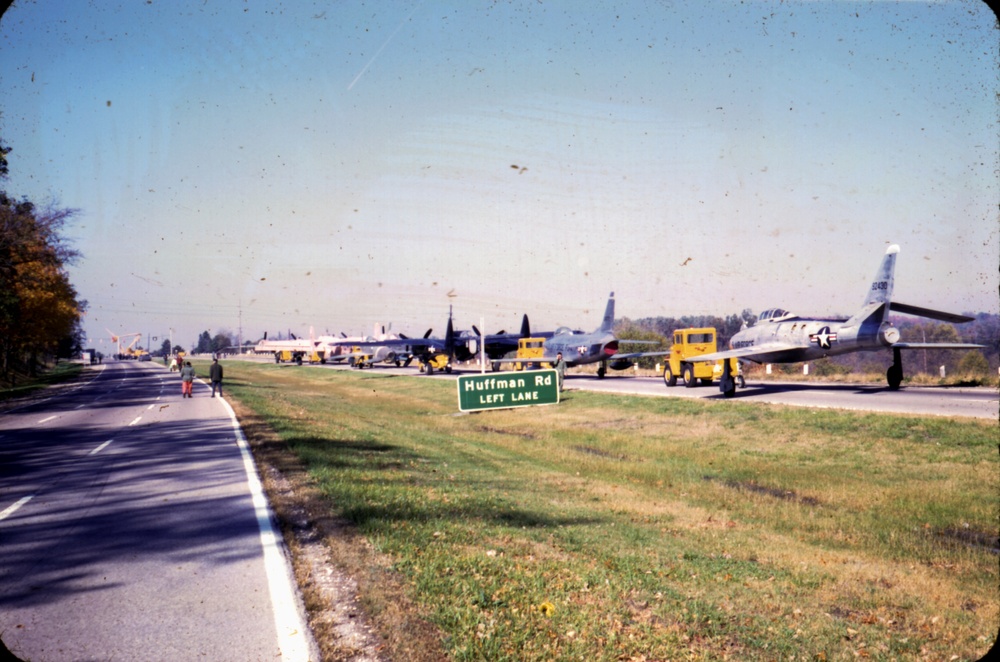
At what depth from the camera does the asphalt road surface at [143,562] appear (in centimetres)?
481

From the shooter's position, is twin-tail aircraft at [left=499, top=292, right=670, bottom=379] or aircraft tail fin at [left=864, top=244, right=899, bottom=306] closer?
aircraft tail fin at [left=864, top=244, right=899, bottom=306]

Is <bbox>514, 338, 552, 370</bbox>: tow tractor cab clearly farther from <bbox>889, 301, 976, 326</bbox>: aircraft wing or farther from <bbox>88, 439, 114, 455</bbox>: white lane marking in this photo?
<bbox>88, 439, 114, 455</bbox>: white lane marking

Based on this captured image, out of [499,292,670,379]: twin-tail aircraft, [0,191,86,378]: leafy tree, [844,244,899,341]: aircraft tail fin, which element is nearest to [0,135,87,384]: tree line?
[0,191,86,378]: leafy tree

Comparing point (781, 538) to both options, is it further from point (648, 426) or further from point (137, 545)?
point (648, 426)

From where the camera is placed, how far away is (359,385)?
2213 inches

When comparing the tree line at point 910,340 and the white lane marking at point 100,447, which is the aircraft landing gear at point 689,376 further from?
the white lane marking at point 100,447

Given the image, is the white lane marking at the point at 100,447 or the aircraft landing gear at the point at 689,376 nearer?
Answer: the white lane marking at the point at 100,447

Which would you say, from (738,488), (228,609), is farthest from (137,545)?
(738,488)

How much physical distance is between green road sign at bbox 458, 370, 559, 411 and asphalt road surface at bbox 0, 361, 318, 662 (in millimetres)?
4745

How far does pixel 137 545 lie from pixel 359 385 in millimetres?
49464

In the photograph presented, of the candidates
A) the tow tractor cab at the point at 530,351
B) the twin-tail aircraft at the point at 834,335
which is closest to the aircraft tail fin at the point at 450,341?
the tow tractor cab at the point at 530,351

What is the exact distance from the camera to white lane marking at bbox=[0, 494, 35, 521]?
28.9 feet

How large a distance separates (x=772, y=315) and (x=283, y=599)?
94.9ft

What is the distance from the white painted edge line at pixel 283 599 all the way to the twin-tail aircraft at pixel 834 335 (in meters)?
22.4
